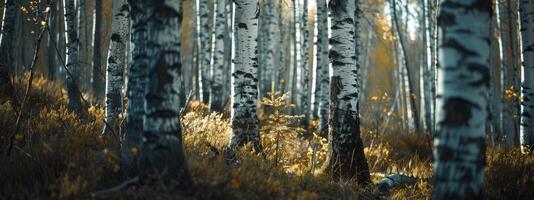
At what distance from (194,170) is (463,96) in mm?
2621

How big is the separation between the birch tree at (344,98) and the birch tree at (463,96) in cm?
242

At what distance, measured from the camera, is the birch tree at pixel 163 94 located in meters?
3.78

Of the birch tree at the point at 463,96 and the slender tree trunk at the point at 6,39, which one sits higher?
the slender tree trunk at the point at 6,39

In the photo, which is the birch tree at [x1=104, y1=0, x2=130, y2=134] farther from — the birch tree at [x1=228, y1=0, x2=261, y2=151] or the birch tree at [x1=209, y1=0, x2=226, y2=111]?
the birch tree at [x1=209, y1=0, x2=226, y2=111]

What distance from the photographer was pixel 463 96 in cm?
343

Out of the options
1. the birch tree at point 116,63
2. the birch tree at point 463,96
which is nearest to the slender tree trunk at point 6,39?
the birch tree at point 116,63

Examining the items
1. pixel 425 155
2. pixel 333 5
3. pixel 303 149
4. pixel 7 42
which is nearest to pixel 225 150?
pixel 303 149

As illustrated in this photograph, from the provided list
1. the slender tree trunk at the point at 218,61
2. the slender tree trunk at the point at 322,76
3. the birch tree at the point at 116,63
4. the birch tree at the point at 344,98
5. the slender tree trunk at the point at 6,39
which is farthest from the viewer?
the slender tree trunk at the point at 218,61

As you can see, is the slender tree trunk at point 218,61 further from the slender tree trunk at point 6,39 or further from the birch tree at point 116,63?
the slender tree trunk at point 6,39

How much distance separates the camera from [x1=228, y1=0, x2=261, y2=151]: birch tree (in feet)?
22.1

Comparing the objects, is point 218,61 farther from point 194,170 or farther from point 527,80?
point 194,170

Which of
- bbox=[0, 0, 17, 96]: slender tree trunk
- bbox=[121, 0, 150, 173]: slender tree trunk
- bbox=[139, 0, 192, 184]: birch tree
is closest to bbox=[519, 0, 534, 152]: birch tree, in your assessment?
bbox=[139, 0, 192, 184]: birch tree

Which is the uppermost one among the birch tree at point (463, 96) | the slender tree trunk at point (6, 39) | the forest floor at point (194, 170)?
the slender tree trunk at point (6, 39)

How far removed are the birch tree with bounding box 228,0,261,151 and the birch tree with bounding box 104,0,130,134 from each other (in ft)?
5.94
